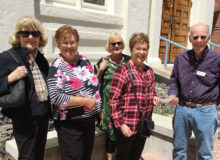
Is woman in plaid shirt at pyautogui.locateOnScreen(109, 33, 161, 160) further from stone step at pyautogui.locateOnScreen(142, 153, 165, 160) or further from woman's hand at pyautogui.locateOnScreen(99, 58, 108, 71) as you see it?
stone step at pyautogui.locateOnScreen(142, 153, 165, 160)

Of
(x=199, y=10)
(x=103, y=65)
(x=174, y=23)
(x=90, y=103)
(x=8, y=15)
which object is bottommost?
(x=90, y=103)

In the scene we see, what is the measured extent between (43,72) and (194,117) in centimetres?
152

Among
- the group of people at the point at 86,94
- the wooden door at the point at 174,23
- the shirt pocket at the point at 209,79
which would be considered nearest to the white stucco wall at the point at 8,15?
the group of people at the point at 86,94

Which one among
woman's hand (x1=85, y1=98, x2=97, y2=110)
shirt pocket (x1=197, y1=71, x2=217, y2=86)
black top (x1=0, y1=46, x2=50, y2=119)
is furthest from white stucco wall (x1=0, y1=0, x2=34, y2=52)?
shirt pocket (x1=197, y1=71, x2=217, y2=86)

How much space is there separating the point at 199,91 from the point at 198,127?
358 millimetres

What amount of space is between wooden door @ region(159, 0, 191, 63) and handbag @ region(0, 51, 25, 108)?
5849mm

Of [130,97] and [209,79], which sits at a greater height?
[209,79]

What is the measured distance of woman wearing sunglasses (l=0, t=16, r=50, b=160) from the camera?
165cm

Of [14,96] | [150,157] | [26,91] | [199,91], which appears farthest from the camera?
[150,157]

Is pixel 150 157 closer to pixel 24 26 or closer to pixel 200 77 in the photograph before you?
pixel 200 77

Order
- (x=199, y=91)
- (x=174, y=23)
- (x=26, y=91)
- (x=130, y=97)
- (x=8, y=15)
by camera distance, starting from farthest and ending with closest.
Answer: (x=174, y=23), (x=8, y=15), (x=199, y=91), (x=130, y=97), (x=26, y=91)

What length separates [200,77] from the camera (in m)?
2.04

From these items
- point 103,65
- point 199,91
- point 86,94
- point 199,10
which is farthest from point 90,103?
point 199,10

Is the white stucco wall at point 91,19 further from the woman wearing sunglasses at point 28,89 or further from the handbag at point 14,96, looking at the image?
the handbag at point 14,96
